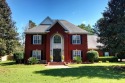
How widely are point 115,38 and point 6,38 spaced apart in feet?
44.2

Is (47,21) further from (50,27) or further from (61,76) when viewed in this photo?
(61,76)

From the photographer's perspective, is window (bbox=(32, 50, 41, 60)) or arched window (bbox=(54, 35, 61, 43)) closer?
arched window (bbox=(54, 35, 61, 43))

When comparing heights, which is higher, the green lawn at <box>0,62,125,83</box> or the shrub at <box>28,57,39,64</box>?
the shrub at <box>28,57,39,64</box>

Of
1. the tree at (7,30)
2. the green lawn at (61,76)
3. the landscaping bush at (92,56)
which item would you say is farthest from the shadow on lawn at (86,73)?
the landscaping bush at (92,56)

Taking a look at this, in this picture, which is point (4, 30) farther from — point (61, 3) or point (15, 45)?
point (61, 3)

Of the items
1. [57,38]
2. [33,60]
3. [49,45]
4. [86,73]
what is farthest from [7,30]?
[57,38]

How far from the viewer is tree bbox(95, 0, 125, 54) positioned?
73.0 feet

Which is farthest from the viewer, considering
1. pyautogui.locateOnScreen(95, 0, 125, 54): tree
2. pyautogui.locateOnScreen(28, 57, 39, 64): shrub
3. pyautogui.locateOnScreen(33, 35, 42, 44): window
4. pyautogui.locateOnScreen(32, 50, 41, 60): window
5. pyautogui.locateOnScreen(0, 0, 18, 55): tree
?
pyautogui.locateOnScreen(33, 35, 42, 44): window

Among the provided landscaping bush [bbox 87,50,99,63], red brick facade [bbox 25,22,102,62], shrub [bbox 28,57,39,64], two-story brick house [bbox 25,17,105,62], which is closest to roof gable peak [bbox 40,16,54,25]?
two-story brick house [bbox 25,17,105,62]

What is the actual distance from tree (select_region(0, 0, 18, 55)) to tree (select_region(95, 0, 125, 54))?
35.9 feet

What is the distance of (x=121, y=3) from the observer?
2328cm

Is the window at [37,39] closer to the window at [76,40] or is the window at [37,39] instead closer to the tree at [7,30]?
the window at [76,40]

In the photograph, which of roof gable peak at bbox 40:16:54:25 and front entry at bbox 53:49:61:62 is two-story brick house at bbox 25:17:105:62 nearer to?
front entry at bbox 53:49:61:62

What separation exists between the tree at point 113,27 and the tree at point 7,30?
431 inches
